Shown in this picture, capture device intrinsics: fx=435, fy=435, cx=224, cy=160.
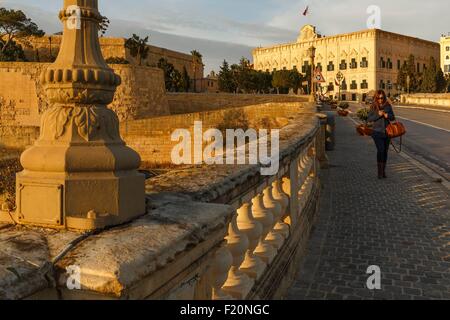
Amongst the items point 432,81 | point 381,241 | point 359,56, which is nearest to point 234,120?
point 381,241

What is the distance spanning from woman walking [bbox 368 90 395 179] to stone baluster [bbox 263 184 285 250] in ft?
20.3

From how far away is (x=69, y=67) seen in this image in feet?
7.14

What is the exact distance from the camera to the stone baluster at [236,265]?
2.91 metres

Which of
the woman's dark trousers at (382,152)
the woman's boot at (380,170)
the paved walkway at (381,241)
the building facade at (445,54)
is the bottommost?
the paved walkway at (381,241)

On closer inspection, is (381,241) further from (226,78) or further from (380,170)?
(226,78)

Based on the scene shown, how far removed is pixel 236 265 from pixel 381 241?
3131mm

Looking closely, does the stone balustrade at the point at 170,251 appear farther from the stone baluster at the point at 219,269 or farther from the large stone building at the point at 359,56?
the large stone building at the point at 359,56

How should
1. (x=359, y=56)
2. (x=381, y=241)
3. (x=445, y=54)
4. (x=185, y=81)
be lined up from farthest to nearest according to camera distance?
(x=445, y=54) → (x=359, y=56) → (x=185, y=81) → (x=381, y=241)

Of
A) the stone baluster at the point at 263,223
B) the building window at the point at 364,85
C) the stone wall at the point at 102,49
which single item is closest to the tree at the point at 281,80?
the building window at the point at 364,85

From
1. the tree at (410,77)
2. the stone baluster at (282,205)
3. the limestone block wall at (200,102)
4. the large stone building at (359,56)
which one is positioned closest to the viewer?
the stone baluster at (282,205)

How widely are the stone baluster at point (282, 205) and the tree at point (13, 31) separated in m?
53.4

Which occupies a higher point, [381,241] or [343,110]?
[343,110]

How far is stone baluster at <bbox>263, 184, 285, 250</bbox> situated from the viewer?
3.93 meters

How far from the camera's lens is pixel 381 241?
18.0ft
